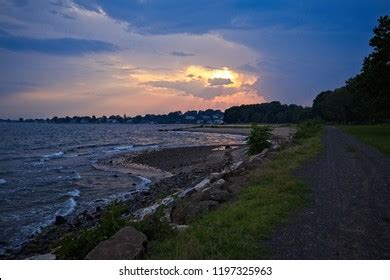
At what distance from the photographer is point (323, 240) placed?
7914 mm

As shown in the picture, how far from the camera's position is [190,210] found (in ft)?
38.2

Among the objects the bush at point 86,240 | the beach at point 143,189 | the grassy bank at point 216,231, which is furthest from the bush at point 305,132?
the bush at point 86,240

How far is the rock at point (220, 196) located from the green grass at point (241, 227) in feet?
1.76

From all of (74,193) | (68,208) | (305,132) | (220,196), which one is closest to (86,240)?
(220,196)

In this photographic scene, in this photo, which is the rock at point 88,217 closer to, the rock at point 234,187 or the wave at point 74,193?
the wave at point 74,193

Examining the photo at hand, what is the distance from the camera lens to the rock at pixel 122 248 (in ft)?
23.1

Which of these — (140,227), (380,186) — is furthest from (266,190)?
(140,227)

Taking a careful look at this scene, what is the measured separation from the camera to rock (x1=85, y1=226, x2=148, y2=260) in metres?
7.05

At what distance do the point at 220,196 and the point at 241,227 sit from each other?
14.5 ft

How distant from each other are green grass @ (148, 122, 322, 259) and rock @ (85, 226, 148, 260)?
0.31m

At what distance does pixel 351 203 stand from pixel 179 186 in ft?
50.6

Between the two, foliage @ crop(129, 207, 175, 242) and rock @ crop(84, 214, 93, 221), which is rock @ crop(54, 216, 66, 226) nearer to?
rock @ crop(84, 214, 93, 221)

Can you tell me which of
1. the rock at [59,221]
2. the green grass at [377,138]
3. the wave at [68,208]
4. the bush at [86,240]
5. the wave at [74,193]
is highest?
the green grass at [377,138]
